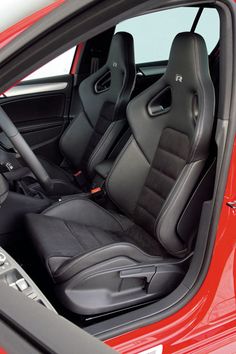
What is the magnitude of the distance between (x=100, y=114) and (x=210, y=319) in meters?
1.56

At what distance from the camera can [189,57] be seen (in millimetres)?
1799

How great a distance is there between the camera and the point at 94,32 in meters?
0.99

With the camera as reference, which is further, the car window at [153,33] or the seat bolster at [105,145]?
the car window at [153,33]

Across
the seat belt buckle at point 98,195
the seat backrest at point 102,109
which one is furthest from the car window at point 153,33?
the seat belt buckle at point 98,195

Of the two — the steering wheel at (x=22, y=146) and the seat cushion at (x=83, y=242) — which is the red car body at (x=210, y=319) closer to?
the seat cushion at (x=83, y=242)

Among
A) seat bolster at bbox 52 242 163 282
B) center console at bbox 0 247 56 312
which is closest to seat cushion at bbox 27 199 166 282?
seat bolster at bbox 52 242 163 282

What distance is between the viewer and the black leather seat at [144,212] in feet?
5.64

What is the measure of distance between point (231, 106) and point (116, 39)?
51.9 inches

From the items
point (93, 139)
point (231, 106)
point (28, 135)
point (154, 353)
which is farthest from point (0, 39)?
point (28, 135)

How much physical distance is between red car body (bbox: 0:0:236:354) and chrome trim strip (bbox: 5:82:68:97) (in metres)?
1.88

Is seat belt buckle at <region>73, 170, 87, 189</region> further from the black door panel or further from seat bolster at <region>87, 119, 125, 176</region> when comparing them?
the black door panel

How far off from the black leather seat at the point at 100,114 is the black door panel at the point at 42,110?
0.14 m

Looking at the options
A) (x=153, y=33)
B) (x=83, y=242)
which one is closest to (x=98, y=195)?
(x=83, y=242)

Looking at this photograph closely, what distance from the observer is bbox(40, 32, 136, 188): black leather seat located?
2738 millimetres
